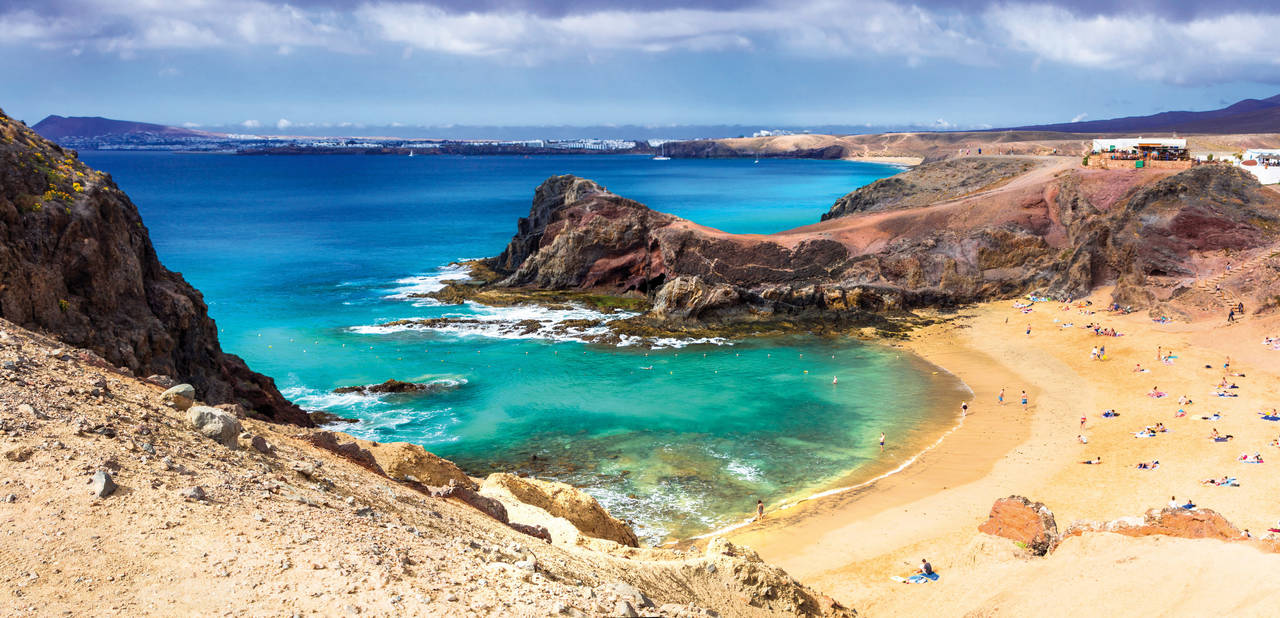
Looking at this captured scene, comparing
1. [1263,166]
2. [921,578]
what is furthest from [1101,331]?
[921,578]

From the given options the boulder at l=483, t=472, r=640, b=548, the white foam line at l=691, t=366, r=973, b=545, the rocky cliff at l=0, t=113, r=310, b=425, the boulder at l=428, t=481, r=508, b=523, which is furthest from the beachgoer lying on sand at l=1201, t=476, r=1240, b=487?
the rocky cliff at l=0, t=113, r=310, b=425

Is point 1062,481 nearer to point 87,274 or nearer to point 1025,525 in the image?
point 1025,525

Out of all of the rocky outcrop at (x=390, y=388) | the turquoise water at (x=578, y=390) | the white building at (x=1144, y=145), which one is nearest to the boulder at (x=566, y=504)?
the turquoise water at (x=578, y=390)

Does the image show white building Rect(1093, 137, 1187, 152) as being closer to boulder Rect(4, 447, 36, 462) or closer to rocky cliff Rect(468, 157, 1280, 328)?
rocky cliff Rect(468, 157, 1280, 328)

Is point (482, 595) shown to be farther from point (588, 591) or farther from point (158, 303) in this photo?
point (158, 303)

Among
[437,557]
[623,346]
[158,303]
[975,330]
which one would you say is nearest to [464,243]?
[623,346]
